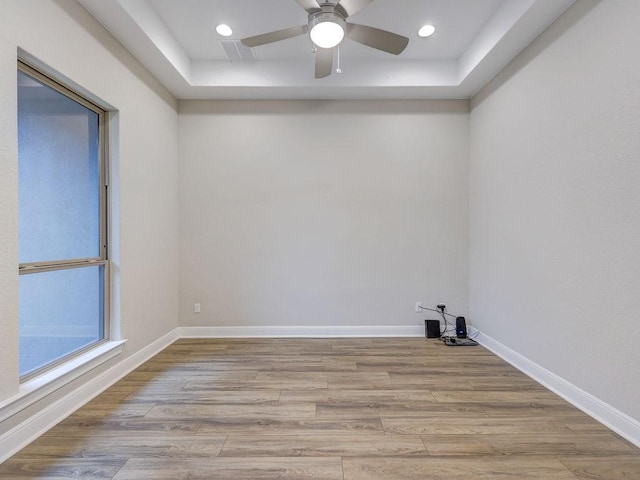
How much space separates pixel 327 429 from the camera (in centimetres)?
198

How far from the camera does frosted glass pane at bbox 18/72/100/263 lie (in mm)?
1996

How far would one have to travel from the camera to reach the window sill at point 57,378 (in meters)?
1.76

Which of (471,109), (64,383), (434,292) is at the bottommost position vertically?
(64,383)

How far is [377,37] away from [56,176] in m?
2.56

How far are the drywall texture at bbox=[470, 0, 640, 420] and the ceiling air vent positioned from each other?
8.58 feet

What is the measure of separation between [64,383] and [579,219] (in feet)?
12.2

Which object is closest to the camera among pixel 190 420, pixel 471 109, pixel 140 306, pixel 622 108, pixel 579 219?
pixel 622 108

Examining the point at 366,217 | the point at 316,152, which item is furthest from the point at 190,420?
the point at 316,152

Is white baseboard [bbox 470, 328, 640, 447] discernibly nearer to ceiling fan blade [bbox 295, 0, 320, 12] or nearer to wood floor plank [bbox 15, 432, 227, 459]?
wood floor plank [bbox 15, 432, 227, 459]

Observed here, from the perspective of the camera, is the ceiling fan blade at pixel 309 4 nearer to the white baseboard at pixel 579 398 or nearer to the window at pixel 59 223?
the window at pixel 59 223

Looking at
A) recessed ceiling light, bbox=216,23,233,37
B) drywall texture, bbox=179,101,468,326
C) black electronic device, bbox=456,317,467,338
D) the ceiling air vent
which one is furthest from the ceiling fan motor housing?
black electronic device, bbox=456,317,467,338

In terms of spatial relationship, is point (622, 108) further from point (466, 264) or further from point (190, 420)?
point (190, 420)

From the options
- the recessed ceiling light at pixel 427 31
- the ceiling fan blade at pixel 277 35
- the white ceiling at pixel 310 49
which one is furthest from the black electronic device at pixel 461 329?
the ceiling fan blade at pixel 277 35

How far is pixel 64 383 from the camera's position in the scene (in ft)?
6.97
